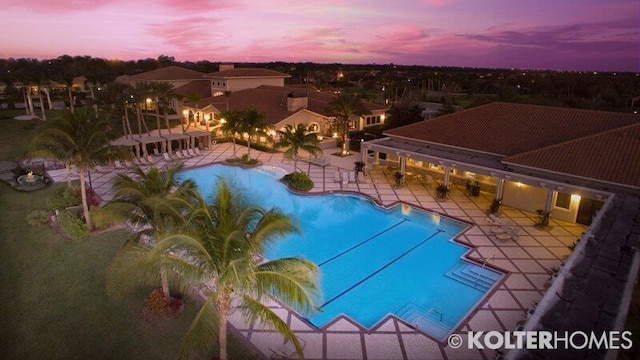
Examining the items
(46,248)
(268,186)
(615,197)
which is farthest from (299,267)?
(268,186)

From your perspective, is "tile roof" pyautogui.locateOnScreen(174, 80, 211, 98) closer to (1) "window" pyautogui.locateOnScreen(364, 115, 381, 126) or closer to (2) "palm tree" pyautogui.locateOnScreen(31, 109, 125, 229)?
(1) "window" pyautogui.locateOnScreen(364, 115, 381, 126)

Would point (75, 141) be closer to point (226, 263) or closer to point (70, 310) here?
point (70, 310)

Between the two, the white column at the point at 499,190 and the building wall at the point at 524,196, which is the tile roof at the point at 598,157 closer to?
the white column at the point at 499,190

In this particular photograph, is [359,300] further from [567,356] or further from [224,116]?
[224,116]

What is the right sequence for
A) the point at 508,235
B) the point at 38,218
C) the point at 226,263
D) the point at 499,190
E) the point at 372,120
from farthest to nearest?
1. the point at 372,120
2. the point at 499,190
3. the point at 38,218
4. the point at 508,235
5. the point at 226,263

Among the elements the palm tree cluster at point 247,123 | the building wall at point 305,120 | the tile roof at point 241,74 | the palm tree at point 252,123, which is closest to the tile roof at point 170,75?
the tile roof at point 241,74

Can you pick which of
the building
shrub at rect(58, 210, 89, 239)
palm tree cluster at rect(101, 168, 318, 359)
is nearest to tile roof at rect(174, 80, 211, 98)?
the building

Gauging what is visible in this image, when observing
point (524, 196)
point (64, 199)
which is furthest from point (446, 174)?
point (64, 199)
